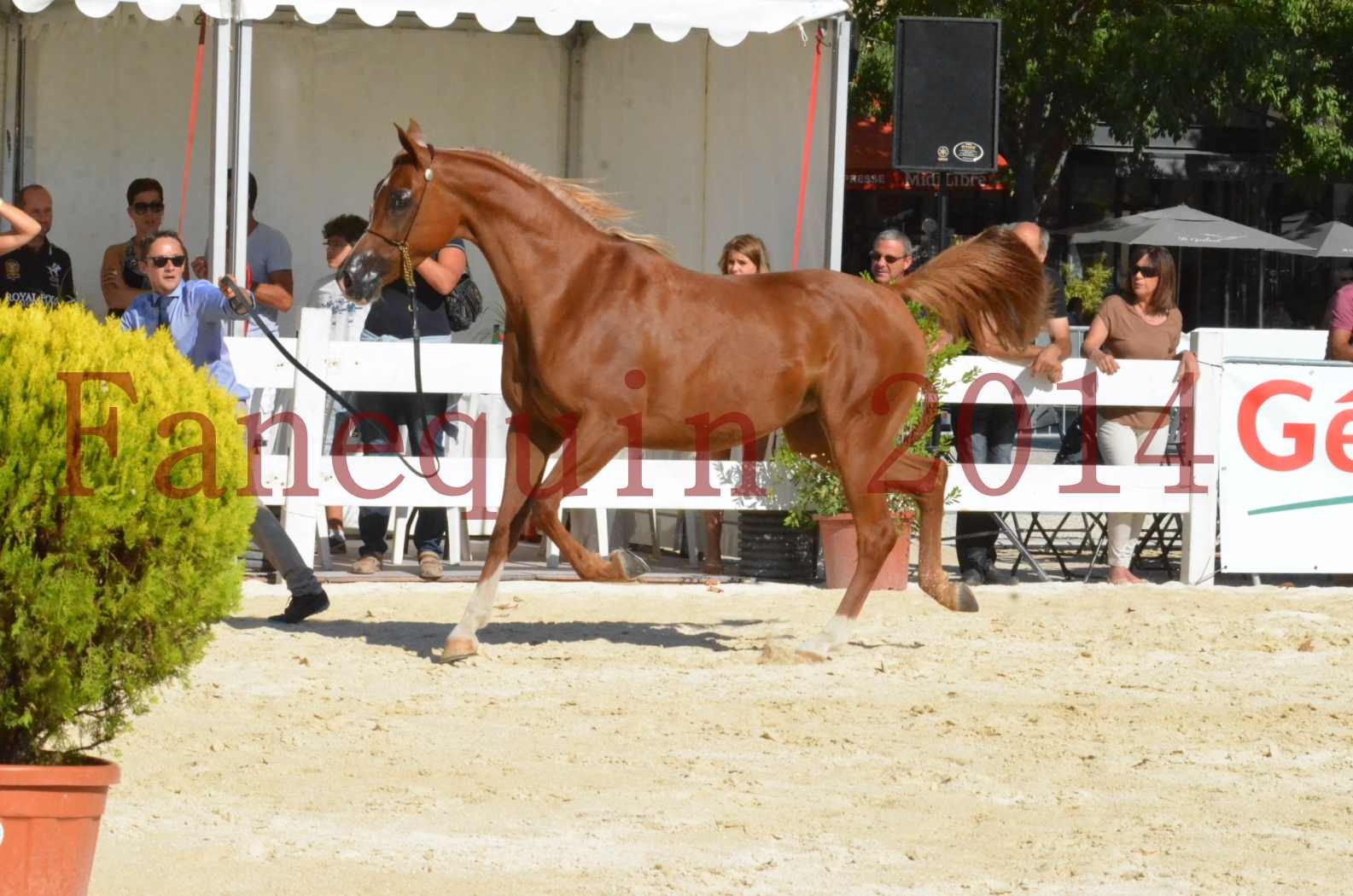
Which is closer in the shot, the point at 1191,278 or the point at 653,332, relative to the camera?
the point at 653,332

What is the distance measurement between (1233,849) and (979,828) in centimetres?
65

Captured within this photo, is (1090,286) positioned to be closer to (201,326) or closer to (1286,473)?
(1286,473)

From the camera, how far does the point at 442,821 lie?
16.6 ft

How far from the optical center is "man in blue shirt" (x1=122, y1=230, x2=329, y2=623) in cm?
832

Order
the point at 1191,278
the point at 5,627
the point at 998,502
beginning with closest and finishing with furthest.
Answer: the point at 5,627 < the point at 998,502 < the point at 1191,278

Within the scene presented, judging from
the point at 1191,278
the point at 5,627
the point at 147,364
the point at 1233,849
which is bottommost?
the point at 1233,849

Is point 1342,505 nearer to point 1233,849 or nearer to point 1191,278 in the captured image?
point 1233,849

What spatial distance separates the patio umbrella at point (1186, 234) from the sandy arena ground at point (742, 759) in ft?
43.4

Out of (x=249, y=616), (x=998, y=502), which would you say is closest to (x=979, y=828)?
(x=249, y=616)

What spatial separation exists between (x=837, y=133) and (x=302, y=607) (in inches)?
163

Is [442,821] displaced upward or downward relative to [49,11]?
downward

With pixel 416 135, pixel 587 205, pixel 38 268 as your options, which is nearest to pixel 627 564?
pixel 587 205

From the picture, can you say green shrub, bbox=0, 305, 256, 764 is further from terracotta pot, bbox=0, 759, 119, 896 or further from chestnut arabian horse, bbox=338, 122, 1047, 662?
chestnut arabian horse, bbox=338, 122, 1047, 662

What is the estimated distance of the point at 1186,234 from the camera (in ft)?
72.3
